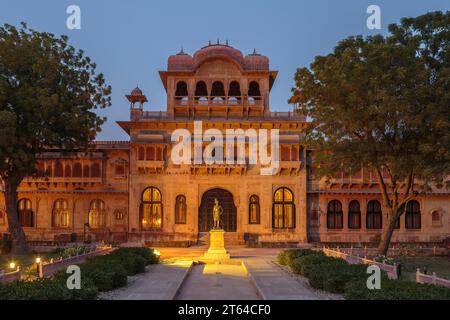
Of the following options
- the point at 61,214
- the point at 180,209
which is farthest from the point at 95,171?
the point at 180,209

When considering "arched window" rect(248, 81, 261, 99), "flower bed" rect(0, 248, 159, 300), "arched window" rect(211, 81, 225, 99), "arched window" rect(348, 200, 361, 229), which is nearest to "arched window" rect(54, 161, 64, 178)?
"arched window" rect(211, 81, 225, 99)

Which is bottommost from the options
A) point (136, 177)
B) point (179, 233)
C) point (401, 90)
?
point (179, 233)

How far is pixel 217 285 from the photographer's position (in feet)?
72.9

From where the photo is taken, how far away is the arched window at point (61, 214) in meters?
48.6

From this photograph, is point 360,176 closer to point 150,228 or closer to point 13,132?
point 150,228

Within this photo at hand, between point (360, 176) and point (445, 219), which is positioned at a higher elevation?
point (360, 176)

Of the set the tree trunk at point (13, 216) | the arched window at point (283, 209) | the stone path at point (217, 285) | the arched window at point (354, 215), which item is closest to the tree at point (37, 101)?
the tree trunk at point (13, 216)

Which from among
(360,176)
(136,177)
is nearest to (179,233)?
(136,177)

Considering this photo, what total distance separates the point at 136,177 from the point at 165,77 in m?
9.41

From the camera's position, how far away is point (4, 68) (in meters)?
32.9

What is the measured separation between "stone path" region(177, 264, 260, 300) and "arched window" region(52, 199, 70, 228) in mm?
22213

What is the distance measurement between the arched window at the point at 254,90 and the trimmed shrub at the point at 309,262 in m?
24.6

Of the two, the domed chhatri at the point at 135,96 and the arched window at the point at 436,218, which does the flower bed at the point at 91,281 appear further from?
the arched window at the point at 436,218
